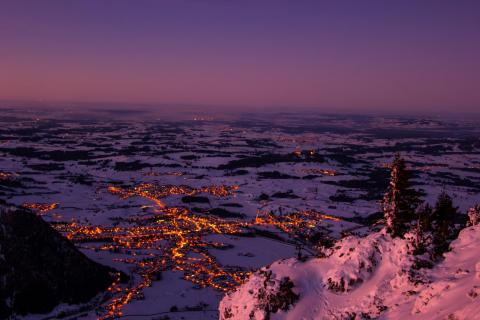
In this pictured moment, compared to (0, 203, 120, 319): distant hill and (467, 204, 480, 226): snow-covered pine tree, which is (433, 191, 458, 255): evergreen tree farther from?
(0, 203, 120, 319): distant hill

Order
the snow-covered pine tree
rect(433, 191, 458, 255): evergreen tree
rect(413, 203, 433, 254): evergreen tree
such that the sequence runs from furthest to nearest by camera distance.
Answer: the snow-covered pine tree < rect(433, 191, 458, 255): evergreen tree < rect(413, 203, 433, 254): evergreen tree

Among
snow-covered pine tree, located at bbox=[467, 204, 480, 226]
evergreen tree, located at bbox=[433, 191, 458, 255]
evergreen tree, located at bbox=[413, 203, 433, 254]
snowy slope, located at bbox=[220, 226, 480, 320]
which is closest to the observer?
snowy slope, located at bbox=[220, 226, 480, 320]

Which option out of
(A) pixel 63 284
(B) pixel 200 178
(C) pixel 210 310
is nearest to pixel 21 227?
(A) pixel 63 284

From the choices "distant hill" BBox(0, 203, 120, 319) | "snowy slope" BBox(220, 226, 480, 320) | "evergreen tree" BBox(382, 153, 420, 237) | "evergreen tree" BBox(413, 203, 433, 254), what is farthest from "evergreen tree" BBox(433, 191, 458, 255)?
"distant hill" BBox(0, 203, 120, 319)

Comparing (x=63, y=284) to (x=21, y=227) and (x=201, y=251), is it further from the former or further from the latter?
(x=201, y=251)

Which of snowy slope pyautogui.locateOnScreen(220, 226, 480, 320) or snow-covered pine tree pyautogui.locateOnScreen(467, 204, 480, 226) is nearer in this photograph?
snowy slope pyautogui.locateOnScreen(220, 226, 480, 320)

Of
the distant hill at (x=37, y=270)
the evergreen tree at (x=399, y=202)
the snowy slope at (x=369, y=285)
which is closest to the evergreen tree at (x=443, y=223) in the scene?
the snowy slope at (x=369, y=285)
